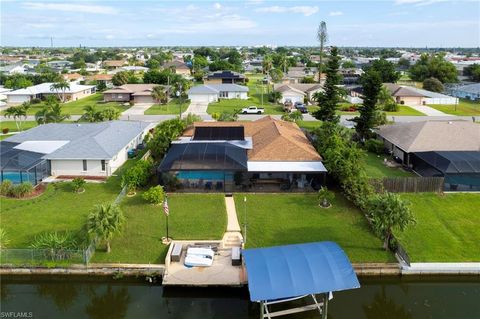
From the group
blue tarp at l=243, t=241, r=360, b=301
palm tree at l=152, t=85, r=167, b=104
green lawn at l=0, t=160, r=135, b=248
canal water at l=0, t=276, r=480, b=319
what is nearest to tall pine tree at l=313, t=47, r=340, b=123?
green lawn at l=0, t=160, r=135, b=248

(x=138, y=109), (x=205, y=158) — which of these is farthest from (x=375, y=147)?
(x=138, y=109)

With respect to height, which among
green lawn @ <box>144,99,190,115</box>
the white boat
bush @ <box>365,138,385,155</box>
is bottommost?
the white boat

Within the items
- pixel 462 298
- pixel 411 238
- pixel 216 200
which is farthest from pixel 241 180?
pixel 462 298

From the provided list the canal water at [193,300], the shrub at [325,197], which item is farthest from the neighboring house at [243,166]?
the canal water at [193,300]

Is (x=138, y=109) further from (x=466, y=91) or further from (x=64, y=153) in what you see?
(x=466, y=91)

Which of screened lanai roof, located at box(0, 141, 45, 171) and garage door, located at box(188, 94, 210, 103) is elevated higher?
garage door, located at box(188, 94, 210, 103)

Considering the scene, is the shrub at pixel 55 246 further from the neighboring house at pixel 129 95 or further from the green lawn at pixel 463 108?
the green lawn at pixel 463 108

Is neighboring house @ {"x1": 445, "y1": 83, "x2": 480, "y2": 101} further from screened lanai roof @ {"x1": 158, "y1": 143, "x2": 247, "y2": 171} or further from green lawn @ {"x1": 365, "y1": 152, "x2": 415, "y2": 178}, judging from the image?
screened lanai roof @ {"x1": 158, "y1": 143, "x2": 247, "y2": 171}
